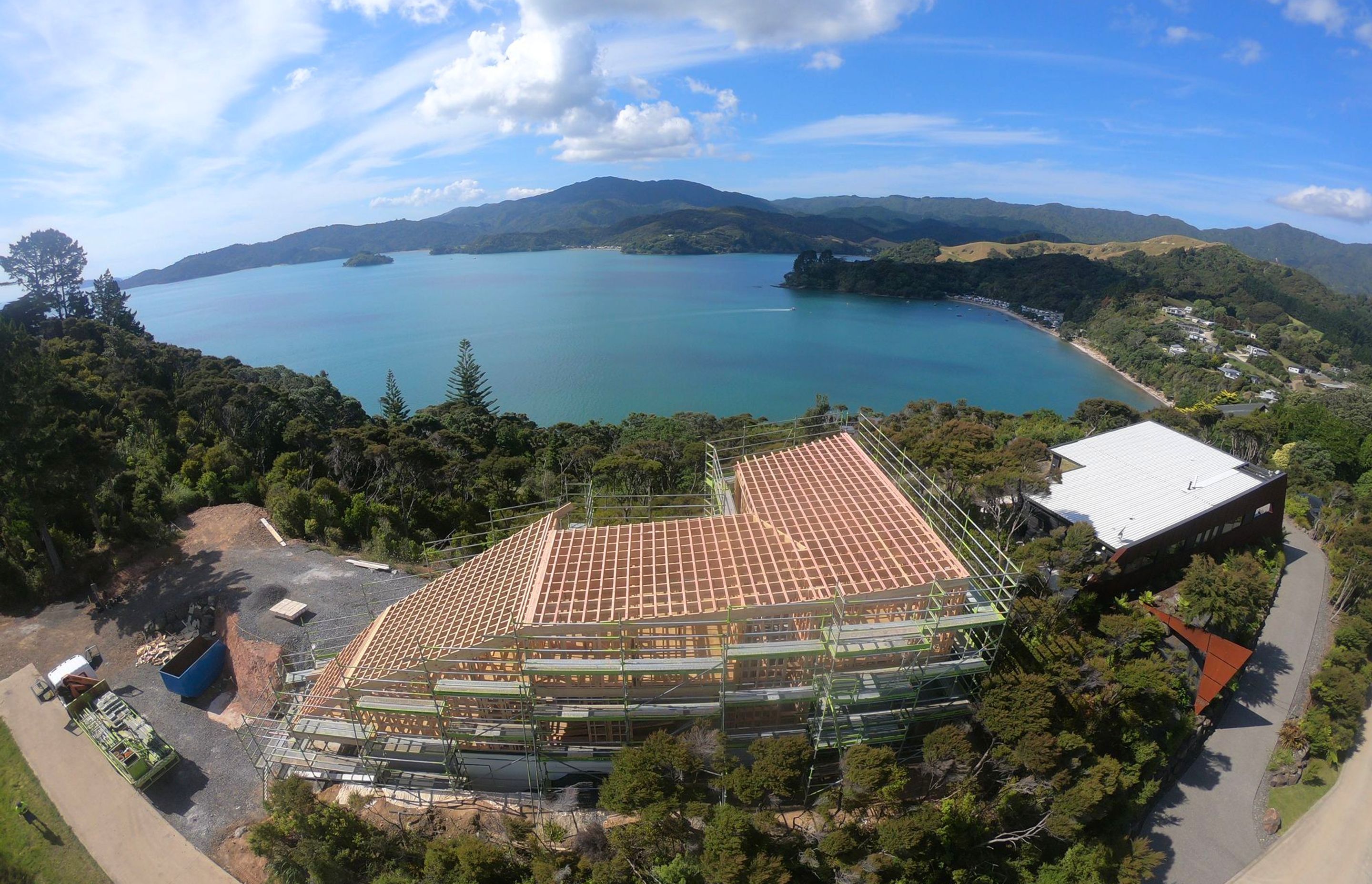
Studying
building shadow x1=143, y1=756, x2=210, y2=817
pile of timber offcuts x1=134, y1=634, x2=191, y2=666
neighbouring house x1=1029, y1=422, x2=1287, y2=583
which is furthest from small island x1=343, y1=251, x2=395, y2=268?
neighbouring house x1=1029, y1=422, x2=1287, y2=583

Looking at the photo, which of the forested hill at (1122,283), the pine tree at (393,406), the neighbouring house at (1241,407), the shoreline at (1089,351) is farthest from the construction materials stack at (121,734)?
the forested hill at (1122,283)

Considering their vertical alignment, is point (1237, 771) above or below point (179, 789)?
below

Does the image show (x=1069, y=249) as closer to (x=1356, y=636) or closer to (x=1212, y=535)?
(x=1212, y=535)

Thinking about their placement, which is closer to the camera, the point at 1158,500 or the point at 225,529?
the point at 225,529

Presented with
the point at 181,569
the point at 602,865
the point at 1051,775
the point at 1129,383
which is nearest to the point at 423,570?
the point at 181,569

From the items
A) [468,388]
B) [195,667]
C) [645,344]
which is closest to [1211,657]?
[195,667]

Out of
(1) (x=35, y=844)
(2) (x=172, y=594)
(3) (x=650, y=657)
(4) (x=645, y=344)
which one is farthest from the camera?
(4) (x=645, y=344)
